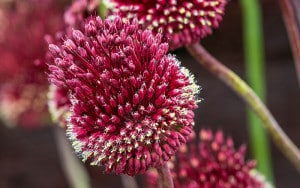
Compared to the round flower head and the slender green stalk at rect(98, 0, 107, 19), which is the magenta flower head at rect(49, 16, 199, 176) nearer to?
the round flower head

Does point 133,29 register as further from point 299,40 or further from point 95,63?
point 299,40

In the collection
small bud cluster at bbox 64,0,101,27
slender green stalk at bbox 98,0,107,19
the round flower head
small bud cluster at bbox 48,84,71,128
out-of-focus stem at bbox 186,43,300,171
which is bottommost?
out-of-focus stem at bbox 186,43,300,171

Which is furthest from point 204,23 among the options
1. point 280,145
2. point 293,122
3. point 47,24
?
point 293,122

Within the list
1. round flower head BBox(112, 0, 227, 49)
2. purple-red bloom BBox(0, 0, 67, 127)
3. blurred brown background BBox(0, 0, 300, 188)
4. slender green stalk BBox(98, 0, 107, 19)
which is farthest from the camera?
blurred brown background BBox(0, 0, 300, 188)

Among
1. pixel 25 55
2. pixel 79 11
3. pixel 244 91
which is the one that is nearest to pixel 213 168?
pixel 244 91

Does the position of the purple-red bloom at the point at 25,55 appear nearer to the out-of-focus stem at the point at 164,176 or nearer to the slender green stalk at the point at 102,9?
the slender green stalk at the point at 102,9

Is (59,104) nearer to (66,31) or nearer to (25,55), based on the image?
(66,31)

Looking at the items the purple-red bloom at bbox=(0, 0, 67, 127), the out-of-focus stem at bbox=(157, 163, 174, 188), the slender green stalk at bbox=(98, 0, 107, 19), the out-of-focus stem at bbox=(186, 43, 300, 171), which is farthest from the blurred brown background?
the out-of-focus stem at bbox=(157, 163, 174, 188)
